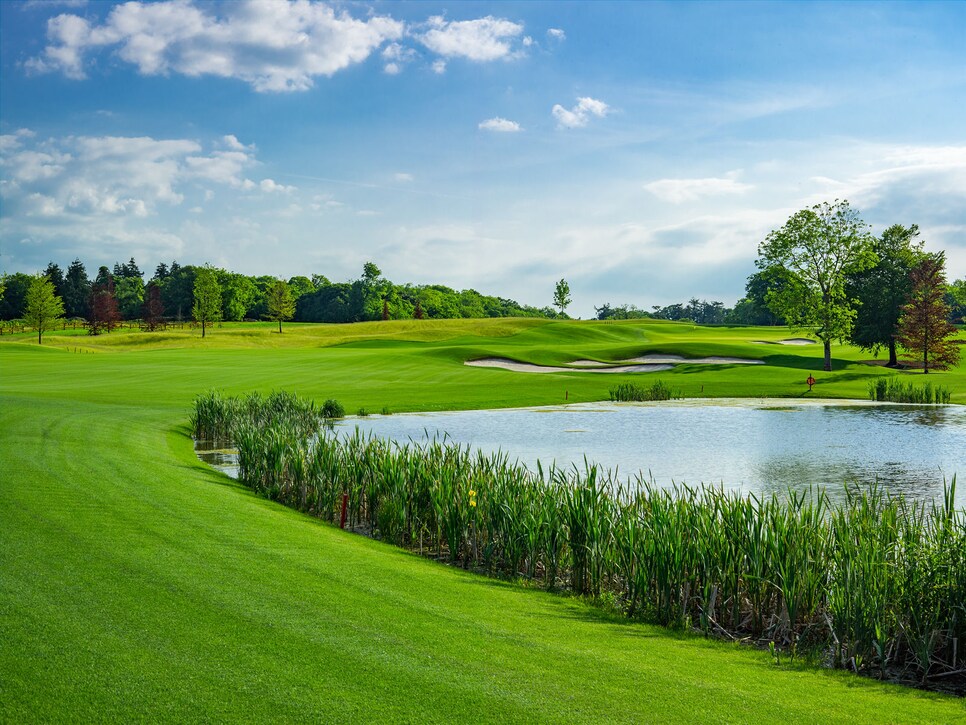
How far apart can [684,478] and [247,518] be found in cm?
943

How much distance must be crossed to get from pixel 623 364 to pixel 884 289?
738 inches

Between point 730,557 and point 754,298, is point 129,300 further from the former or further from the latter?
point 730,557

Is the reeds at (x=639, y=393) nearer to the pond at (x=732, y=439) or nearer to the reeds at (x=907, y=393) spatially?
the pond at (x=732, y=439)

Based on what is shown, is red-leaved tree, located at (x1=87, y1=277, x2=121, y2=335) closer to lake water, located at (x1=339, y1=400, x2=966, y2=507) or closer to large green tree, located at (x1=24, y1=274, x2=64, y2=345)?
large green tree, located at (x1=24, y1=274, x2=64, y2=345)

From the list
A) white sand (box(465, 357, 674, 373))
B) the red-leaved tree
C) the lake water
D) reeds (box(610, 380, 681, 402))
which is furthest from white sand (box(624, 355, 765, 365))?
the red-leaved tree

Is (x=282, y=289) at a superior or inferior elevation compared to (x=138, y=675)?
superior

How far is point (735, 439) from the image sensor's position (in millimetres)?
24312

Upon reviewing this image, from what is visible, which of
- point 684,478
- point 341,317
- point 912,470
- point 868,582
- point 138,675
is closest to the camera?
point 138,675

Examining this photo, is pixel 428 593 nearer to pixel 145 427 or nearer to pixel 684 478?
pixel 684 478

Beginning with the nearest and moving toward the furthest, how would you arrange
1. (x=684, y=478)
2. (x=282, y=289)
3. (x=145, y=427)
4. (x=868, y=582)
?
(x=868, y=582)
(x=684, y=478)
(x=145, y=427)
(x=282, y=289)

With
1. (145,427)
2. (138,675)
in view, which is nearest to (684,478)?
(138,675)

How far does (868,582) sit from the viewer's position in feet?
25.9

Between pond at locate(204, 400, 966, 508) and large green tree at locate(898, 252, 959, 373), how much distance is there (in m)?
18.1

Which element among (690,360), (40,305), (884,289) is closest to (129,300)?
(40,305)
